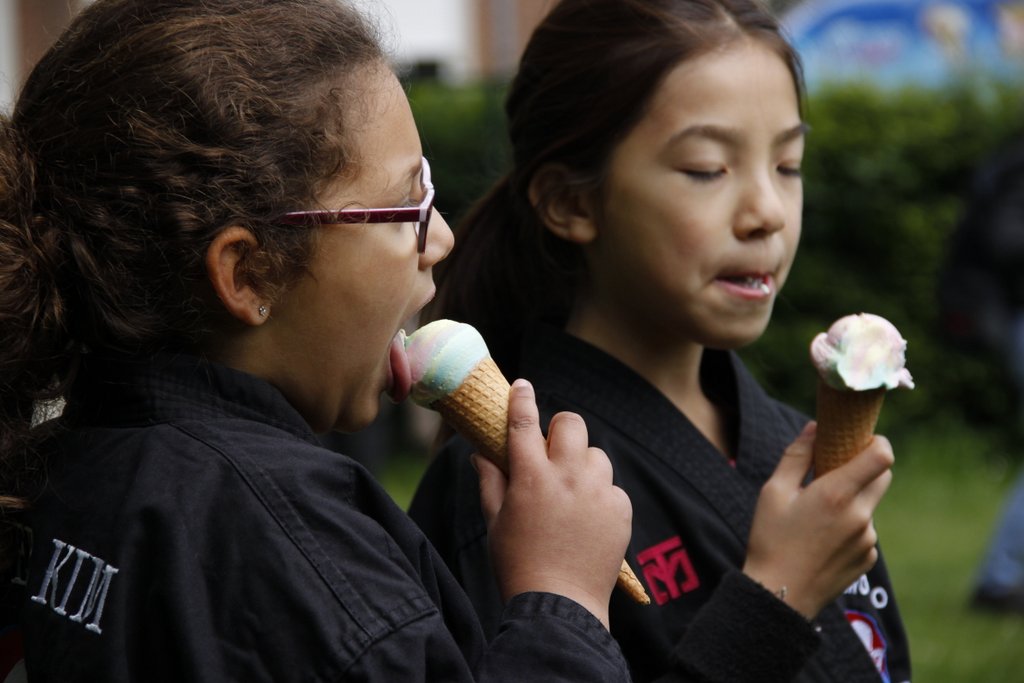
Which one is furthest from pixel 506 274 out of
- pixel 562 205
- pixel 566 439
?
pixel 566 439

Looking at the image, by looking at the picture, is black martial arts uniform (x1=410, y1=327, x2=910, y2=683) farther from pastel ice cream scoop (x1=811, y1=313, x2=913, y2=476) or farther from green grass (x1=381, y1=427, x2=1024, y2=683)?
green grass (x1=381, y1=427, x2=1024, y2=683)

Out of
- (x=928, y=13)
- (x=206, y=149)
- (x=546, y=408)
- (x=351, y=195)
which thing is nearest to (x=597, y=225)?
(x=546, y=408)

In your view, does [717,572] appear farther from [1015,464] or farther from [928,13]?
[928,13]

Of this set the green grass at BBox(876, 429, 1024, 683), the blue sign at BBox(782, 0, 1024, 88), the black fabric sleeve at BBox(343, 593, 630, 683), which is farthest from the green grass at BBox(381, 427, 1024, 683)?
the black fabric sleeve at BBox(343, 593, 630, 683)

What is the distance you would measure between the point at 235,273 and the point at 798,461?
1.10m

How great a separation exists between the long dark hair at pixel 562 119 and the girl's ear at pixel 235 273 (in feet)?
3.12

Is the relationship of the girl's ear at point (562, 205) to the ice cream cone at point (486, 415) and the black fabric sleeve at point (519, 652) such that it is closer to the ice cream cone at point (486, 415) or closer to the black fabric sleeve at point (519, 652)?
the ice cream cone at point (486, 415)

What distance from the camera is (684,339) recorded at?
2678 millimetres

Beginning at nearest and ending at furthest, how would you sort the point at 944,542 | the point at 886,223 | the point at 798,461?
the point at 798,461
the point at 944,542
the point at 886,223

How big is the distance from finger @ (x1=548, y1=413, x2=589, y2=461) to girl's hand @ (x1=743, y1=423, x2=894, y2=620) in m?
0.55

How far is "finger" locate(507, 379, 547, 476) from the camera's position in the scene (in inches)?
77.1

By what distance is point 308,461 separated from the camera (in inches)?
68.7

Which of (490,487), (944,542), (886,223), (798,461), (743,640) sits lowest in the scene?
(944,542)

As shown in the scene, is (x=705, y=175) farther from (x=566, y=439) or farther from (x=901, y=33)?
(x=901, y=33)
